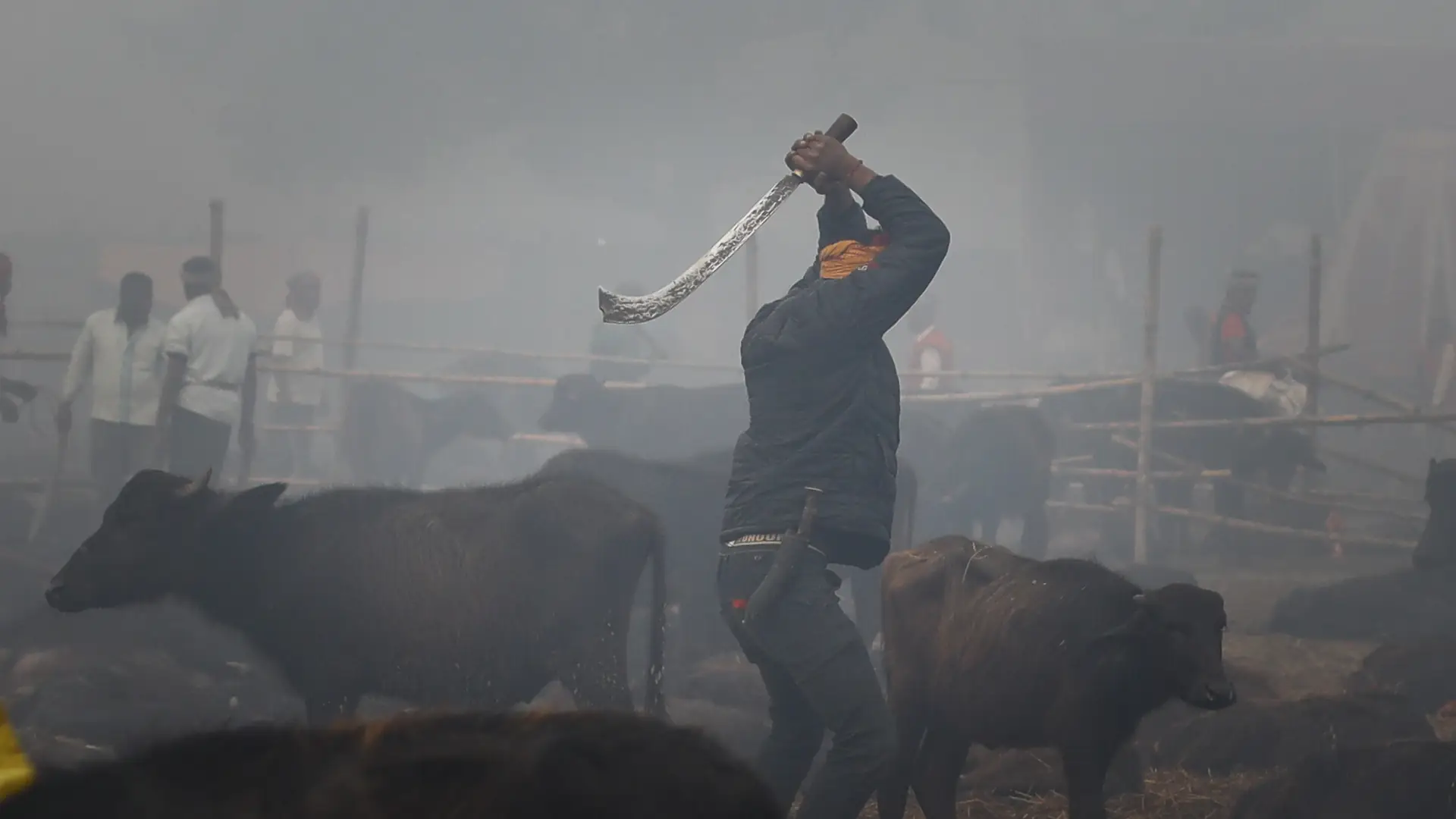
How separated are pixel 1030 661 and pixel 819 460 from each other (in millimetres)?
1444

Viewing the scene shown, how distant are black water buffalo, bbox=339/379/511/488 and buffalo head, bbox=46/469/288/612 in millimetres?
10299

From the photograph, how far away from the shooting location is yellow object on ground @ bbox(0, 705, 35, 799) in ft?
5.50

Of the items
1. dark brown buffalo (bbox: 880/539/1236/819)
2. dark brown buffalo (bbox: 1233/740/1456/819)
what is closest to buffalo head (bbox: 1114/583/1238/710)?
dark brown buffalo (bbox: 880/539/1236/819)

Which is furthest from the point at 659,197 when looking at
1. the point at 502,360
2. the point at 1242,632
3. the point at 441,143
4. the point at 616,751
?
the point at 616,751

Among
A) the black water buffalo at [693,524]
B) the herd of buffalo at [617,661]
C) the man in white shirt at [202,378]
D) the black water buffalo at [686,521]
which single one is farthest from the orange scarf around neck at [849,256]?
the man in white shirt at [202,378]

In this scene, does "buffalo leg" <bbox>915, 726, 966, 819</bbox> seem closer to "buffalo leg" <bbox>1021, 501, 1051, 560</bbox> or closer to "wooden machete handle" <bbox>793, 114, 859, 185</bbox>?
"wooden machete handle" <bbox>793, 114, 859, 185</bbox>

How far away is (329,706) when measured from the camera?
5.77 m

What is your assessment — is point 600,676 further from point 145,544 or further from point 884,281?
point 884,281

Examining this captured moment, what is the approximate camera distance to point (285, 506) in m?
6.45

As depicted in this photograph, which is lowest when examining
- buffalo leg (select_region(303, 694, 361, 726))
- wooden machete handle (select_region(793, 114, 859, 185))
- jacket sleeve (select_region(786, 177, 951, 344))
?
buffalo leg (select_region(303, 694, 361, 726))

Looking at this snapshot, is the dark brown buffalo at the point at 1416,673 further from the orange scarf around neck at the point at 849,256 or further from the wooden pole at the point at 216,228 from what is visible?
the wooden pole at the point at 216,228

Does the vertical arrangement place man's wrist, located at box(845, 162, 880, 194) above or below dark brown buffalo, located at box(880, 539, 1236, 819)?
above

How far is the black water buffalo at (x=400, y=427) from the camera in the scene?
17.2 meters

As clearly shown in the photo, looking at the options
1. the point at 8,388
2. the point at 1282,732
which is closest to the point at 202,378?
the point at 8,388
